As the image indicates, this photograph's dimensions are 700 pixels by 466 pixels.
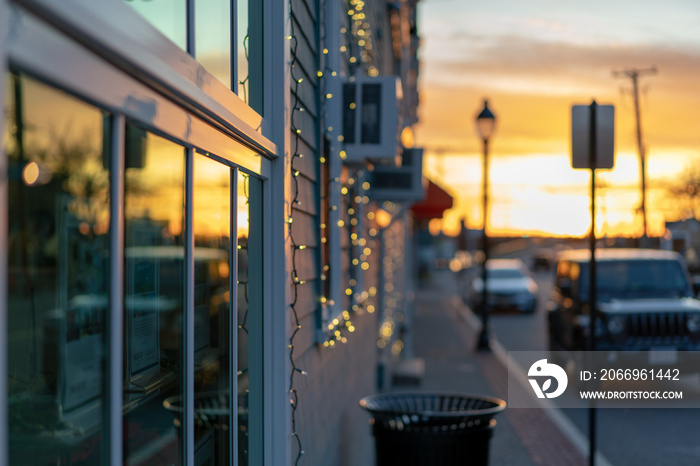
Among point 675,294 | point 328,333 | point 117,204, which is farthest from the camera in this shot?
point 675,294

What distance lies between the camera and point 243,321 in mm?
3119

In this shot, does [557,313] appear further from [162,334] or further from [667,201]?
[667,201]

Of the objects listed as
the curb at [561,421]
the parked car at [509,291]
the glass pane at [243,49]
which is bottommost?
the curb at [561,421]

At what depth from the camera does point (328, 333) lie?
15.6 feet

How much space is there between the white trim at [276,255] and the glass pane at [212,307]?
19.9 inches

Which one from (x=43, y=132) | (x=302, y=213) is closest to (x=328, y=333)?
(x=302, y=213)

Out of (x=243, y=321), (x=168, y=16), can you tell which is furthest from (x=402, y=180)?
(x=168, y=16)

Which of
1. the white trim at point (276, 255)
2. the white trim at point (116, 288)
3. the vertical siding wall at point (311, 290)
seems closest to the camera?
the white trim at point (116, 288)

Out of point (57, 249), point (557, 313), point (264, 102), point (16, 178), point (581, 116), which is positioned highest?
point (581, 116)

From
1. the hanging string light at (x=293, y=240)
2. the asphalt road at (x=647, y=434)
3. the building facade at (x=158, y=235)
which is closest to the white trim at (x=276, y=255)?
the building facade at (x=158, y=235)

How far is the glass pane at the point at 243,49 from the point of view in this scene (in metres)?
3.08

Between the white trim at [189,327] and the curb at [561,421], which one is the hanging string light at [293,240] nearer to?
the white trim at [189,327]

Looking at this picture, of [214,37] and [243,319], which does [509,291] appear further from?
[214,37]

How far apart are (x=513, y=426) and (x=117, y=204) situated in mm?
8528
